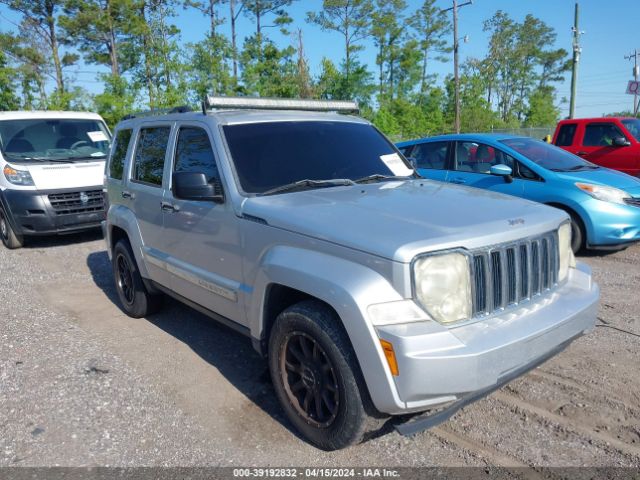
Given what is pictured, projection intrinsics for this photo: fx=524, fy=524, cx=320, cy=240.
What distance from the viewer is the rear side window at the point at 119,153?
5.11 meters

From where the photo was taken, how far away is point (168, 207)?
4074mm

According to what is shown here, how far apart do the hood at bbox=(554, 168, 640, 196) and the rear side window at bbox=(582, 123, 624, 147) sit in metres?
4.03

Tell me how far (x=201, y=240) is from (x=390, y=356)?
1.86m

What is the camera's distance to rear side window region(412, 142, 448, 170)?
796 centimetres

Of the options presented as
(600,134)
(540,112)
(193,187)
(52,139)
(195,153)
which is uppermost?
(540,112)

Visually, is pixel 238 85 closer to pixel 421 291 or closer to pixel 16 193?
pixel 16 193

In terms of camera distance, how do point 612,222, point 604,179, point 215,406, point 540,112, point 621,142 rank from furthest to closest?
point 540,112 → point 621,142 → point 604,179 → point 612,222 → point 215,406

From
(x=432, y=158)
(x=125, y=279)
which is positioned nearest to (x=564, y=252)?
(x=125, y=279)

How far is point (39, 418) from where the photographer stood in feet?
11.0

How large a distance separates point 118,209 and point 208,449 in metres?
2.88

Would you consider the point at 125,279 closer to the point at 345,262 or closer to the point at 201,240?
the point at 201,240

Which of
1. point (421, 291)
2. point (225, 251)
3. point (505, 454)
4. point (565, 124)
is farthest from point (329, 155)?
point (565, 124)

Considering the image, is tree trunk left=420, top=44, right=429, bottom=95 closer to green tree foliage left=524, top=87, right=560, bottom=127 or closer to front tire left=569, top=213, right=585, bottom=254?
green tree foliage left=524, top=87, right=560, bottom=127

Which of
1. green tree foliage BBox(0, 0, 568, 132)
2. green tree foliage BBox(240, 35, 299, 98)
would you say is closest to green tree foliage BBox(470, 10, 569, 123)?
green tree foliage BBox(0, 0, 568, 132)
